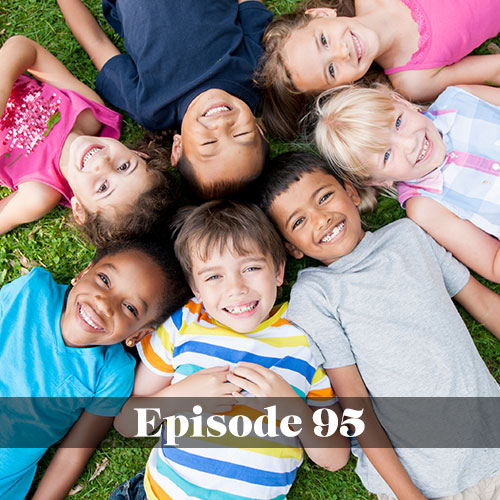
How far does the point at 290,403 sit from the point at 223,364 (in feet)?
1.44

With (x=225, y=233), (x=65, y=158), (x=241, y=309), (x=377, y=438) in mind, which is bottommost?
(x=377, y=438)

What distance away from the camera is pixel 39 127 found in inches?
115

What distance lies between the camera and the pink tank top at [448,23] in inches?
113

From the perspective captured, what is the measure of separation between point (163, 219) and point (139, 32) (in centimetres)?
118

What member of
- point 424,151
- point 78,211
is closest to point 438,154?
point 424,151

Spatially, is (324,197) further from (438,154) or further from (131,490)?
(131,490)

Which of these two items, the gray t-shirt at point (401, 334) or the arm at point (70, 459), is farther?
the arm at point (70, 459)

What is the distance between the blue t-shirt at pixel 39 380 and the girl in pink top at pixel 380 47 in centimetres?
193

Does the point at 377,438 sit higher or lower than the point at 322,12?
lower

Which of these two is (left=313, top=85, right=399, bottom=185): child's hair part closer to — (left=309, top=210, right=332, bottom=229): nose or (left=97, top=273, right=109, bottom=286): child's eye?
(left=309, top=210, right=332, bottom=229): nose

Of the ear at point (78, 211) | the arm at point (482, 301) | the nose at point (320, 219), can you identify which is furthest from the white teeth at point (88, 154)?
the arm at point (482, 301)

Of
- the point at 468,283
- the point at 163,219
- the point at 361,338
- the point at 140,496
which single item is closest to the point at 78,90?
the point at 163,219

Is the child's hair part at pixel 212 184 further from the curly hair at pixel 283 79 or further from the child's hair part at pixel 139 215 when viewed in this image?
the curly hair at pixel 283 79

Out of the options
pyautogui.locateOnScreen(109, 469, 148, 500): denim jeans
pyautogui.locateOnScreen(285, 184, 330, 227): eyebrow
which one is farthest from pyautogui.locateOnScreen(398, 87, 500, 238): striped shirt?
pyautogui.locateOnScreen(109, 469, 148, 500): denim jeans
